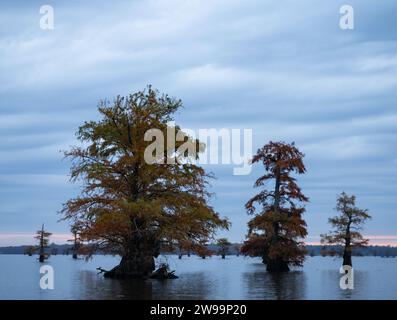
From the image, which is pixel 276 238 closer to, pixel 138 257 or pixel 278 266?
pixel 278 266

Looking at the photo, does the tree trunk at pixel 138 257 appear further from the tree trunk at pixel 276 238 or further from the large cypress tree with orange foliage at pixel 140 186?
the tree trunk at pixel 276 238

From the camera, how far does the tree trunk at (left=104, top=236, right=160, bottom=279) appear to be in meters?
49.8

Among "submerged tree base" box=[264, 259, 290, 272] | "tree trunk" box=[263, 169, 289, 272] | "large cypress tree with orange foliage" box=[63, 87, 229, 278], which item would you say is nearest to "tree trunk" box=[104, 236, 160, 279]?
"large cypress tree with orange foliage" box=[63, 87, 229, 278]

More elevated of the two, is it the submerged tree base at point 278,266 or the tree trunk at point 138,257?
the tree trunk at point 138,257

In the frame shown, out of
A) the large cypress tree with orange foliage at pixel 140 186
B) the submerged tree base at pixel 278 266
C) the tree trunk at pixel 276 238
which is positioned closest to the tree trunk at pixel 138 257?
the large cypress tree with orange foliage at pixel 140 186

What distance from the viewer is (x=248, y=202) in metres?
68.2

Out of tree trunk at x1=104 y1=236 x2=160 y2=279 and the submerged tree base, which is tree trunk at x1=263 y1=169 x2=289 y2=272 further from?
tree trunk at x1=104 y1=236 x2=160 y2=279

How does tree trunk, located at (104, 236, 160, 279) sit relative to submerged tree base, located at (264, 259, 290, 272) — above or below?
above

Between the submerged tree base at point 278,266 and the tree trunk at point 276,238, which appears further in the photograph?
the submerged tree base at point 278,266

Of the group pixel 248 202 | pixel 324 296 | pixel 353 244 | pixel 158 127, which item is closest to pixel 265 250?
pixel 248 202

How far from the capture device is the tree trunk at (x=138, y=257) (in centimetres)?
4978

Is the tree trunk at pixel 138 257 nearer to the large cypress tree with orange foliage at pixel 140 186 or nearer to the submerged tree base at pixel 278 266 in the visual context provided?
the large cypress tree with orange foliage at pixel 140 186

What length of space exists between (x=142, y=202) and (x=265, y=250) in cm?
2433
